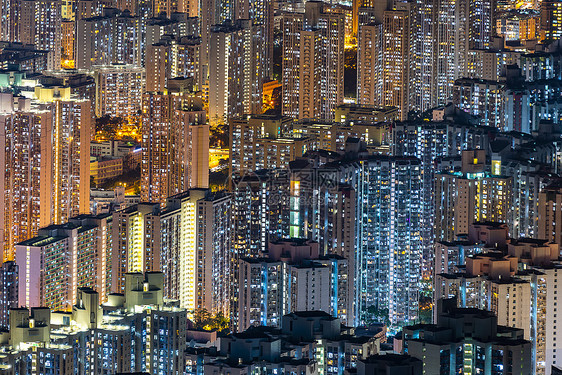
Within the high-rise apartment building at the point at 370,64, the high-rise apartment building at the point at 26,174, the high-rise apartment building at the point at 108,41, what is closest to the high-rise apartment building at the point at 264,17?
the high-rise apartment building at the point at 370,64

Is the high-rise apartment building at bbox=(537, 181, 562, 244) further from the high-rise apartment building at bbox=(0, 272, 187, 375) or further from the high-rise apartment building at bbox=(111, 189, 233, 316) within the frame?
the high-rise apartment building at bbox=(0, 272, 187, 375)

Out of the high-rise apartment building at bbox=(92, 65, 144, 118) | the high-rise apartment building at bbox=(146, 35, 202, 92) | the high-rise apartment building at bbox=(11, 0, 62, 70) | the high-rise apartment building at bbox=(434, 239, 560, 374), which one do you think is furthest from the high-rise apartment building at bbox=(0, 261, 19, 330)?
the high-rise apartment building at bbox=(11, 0, 62, 70)

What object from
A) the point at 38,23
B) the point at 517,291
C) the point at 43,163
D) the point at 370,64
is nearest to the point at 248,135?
the point at 43,163

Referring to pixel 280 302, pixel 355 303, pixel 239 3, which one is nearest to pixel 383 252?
pixel 355 303

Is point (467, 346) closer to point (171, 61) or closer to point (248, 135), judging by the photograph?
point (248, 135)

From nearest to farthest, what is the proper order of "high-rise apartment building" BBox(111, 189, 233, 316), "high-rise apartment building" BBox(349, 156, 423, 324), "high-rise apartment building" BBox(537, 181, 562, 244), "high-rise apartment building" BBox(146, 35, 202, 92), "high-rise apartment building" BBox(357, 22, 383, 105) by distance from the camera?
"high-rise apartment building" BBox(111, 189, 233, 316) < "high-rise apartment building" BBox(349, 156, 423, 324) < "high-rise apartment building" BBox(537, 181, 562, 244) < "high-rise apartment building" BBox(146, 35, 202, 92) < "high-rise apartment building" BBox(357, 22, 383, 105)

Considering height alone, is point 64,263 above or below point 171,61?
below

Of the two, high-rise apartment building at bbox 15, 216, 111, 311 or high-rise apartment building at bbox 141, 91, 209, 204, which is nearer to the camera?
high-rise apartment building at bbox 15, 216, 111, 311
